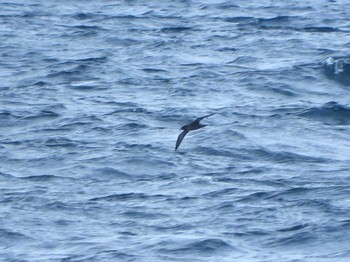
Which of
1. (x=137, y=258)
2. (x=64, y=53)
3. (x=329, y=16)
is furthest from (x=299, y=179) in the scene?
(x=329, y=16)

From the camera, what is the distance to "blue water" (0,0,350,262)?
15.4 metres

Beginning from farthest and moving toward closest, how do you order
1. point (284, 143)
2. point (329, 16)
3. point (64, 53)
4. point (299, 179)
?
point (329, 16) < point (64, 53) < point (284, 143) < point (299, 179)

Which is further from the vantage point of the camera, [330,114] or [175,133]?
[330,114]

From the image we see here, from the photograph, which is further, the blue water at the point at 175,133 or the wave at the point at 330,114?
the wave at the point at 330,114

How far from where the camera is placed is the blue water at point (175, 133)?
1545 centimetres

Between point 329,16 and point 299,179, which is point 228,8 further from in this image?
point 299,179

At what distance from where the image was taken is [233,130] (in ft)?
68.4

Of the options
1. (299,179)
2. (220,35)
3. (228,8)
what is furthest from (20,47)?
(299,179)

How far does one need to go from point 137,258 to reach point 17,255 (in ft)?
4.62

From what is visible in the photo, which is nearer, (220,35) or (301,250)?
(301,250)

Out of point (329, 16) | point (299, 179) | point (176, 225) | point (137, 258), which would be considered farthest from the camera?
point (329, 16)

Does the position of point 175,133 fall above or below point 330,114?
above

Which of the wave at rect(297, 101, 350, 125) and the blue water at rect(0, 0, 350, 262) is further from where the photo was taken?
the wave at rect(297, 101, 350, 125)

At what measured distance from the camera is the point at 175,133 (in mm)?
20766
